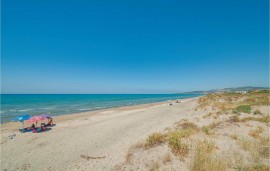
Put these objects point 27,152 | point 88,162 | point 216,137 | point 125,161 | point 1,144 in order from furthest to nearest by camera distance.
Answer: point 1,144, point 27,152, point 216,137, point 88,162, point 125,161

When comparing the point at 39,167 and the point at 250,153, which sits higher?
the point at 250,153

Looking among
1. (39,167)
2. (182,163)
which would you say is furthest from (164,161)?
(39,167)

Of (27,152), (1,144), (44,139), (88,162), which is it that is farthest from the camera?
(44,139)

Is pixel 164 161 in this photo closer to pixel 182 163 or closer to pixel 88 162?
pixel 182 163

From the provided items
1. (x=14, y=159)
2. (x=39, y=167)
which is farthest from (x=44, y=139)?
(x=39, y=167)

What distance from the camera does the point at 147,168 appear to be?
548 cm

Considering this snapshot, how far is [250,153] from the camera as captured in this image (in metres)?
5.56

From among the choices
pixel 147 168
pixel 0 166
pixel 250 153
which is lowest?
pixel 0 166

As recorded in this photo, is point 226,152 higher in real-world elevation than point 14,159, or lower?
higher

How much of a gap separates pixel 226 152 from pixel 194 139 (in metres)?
1.57

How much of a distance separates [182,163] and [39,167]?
20.0ft

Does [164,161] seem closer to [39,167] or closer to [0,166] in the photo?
[39,167]

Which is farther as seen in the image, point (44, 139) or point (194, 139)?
point (44, 139)

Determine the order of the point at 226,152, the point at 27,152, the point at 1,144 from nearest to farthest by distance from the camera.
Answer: the point at 226,152, the point at 27,152, the point at 1,144
